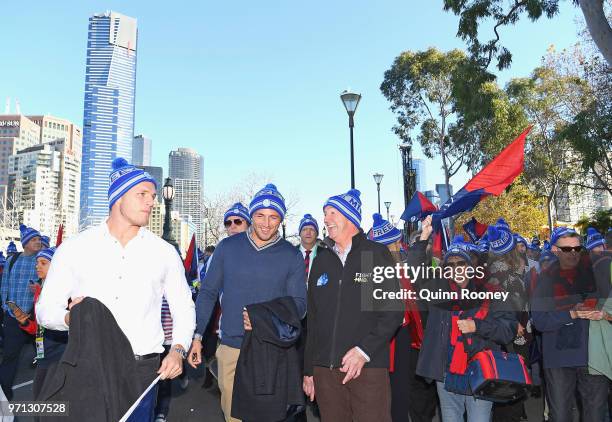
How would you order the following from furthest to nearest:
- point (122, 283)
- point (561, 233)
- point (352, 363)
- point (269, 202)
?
point (561, 233), point (269, 202), point (352, 363), point (122, 283)

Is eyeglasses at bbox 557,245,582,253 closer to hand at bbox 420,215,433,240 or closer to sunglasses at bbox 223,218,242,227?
hand at bbox 420,215,433,240

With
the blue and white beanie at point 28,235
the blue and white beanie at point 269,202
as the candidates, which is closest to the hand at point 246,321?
the blue and white beanie at point 269,202

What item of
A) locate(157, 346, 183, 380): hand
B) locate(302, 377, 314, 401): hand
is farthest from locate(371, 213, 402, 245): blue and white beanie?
locate(157, 346, 183, 380): hand

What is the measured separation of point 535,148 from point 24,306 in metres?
31.9

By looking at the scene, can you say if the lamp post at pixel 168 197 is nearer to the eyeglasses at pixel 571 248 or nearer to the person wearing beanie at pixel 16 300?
the person wearing beanie at pixel 16 300

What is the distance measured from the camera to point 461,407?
4410 millimetres

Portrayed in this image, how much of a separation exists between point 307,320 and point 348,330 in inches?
17.5

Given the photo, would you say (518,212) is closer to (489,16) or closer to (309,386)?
(489,16)

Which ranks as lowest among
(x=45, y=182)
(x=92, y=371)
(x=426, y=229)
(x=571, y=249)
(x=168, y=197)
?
(x=92, y=371)

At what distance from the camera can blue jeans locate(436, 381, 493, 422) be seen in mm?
4242

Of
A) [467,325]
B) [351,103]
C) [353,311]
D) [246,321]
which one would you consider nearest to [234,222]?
[246,321]

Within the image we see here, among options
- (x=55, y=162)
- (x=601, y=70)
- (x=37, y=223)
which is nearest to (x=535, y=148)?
(x=601, y=70)

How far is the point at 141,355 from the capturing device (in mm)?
3047

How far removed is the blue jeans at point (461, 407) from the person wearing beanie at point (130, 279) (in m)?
2.44
